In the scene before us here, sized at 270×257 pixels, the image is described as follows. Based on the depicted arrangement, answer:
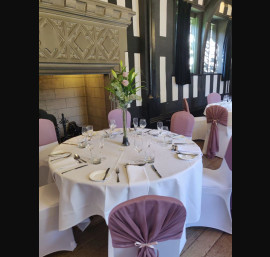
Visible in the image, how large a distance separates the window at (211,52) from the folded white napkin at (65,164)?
5862mm

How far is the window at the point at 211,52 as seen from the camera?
649cm

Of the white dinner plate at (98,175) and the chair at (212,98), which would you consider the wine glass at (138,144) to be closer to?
the white dinner plate at (98,175)

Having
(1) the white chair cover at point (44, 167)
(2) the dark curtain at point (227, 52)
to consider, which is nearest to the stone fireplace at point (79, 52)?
(1) the white chair cover at point (44, 167)

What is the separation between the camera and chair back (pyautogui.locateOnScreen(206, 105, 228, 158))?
136 inches

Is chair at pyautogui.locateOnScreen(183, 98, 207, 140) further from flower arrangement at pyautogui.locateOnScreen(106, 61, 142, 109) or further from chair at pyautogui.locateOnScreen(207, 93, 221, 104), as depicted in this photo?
flower arrangement at pyautogui.locateOnScreen(106, 61, 142, 109)

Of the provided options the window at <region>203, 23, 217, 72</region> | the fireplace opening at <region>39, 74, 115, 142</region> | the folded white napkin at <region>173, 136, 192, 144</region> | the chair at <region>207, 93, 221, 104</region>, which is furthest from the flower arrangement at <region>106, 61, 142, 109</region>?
the window at <region>203, 23, 217, 72</region>

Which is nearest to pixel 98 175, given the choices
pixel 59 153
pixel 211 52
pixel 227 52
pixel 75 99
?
pixel 59 153

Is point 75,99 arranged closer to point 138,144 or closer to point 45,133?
point 45,133

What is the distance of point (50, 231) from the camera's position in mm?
1659
